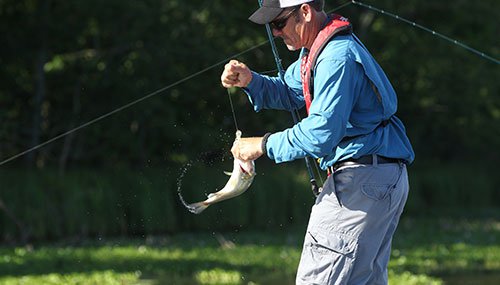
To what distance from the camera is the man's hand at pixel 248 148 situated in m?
4.71

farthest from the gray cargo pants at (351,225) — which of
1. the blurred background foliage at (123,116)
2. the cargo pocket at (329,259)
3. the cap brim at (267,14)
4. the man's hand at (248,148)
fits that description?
the blurred background foliage at (123,116)

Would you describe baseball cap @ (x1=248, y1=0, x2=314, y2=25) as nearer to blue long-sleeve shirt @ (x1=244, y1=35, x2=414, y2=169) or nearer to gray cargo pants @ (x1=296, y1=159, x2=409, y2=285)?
blue long-sleeve shirt @ (x1=244, y1=35, x2=414, y2=169)

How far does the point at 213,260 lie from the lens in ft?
41.3

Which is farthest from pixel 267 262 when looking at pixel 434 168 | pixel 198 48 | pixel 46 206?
pixel 434 168

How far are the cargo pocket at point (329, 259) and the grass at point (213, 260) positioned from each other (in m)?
5.49

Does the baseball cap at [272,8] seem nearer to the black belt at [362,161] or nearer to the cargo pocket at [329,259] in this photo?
the black belt at [362,161]

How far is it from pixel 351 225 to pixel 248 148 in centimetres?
55

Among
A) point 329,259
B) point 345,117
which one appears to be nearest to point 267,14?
point 345,117

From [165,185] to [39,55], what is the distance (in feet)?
9.38

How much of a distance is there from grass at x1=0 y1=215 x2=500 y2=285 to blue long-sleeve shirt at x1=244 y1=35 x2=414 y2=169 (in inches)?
217

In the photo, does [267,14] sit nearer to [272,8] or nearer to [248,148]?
[272,8]

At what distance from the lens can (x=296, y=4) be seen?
185 inches

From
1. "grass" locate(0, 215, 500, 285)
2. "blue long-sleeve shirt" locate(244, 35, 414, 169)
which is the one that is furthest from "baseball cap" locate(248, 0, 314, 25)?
"grass" locate(0, 215, 500, 285)

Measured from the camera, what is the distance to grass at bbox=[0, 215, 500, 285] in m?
10.9
